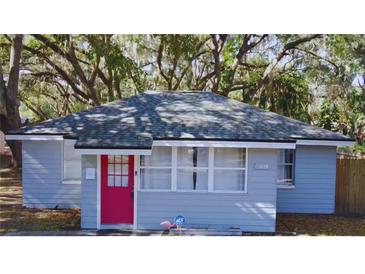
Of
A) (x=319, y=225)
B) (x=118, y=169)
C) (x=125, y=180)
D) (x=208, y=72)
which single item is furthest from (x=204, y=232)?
(x=208, y=72)

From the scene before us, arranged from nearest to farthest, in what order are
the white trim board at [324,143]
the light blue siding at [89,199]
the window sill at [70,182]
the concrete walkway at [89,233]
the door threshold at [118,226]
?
the concrete walkway at [89,233], the light blue siding at [89,199], the door threshold at [118,226], the white trim board at [324,143], the window sill at [70,182]

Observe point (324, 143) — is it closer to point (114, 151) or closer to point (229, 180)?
point (229, 180)

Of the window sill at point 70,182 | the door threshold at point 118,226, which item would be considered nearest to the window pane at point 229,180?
the door threshold at point 118,226

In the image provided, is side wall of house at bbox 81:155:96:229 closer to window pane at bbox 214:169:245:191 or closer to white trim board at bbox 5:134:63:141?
white trim board at bbox 5:134:63:141

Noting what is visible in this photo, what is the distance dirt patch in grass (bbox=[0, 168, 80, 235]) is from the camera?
689 centimetres

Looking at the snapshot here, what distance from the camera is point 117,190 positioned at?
683 cm

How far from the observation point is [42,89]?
1077cm

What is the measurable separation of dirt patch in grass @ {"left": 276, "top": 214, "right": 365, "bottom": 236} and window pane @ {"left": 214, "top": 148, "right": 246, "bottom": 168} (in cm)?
160

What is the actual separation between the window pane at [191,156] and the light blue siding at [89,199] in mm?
1645

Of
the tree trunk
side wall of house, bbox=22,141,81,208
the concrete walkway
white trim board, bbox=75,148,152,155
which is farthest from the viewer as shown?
the tree trunk

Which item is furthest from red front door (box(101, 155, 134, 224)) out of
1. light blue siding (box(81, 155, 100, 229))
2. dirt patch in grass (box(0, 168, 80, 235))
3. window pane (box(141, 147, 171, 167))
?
dirt patch in grass (box(0, 168, 80, 235))

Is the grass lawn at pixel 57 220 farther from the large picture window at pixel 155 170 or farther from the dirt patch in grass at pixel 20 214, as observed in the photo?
the large picture window at pixel 155 170

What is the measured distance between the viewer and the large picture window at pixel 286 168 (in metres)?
8.50

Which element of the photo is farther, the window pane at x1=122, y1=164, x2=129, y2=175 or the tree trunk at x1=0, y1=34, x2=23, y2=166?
the tree trunk at x1=0, y1=34, x2=23, y2=166
